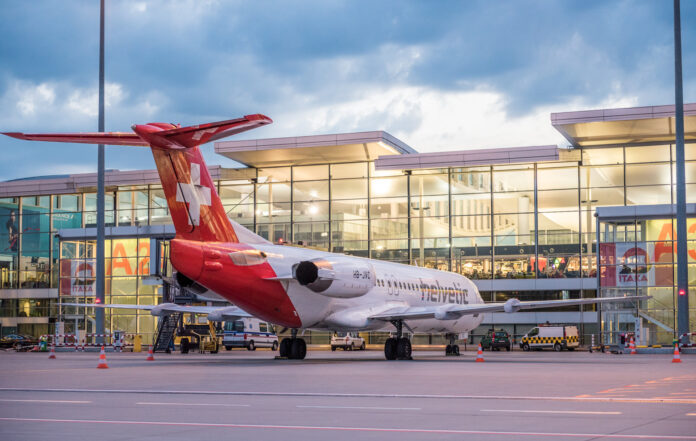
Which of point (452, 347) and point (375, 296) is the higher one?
point (375, 296)

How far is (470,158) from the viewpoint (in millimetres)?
58969

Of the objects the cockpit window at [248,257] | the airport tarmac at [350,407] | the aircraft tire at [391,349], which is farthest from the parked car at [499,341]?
the airport tarmac at [350,407]

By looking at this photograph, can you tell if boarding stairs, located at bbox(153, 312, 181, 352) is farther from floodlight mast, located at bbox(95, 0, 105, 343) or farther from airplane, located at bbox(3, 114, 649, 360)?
airplane, located at bbox(3, 114, 649, 360)

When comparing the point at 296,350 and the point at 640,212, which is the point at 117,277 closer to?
the point at 296,350

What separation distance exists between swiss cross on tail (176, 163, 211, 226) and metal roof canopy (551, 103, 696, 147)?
104ft

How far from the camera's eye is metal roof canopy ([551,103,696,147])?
51.9 meters

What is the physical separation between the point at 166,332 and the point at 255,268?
18.8 m

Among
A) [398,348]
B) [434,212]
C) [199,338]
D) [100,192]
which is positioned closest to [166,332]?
[199,338]

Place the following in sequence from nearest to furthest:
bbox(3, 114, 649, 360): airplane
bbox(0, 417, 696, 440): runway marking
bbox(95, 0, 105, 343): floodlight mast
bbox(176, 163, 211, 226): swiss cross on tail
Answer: bbox(0, 417, 696, 440): runway marking
bbox(3, 114, 649, 360): airplane
bbox(176, 163, 211, 226): swiss cross on tail
bbox(95, 0, 105, 343): floodlight mast

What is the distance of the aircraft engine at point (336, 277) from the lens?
28.0 m

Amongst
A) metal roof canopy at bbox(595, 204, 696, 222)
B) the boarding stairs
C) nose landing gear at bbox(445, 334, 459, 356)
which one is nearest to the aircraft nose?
nose landing gear at bbox(445, 334, 459, 356)

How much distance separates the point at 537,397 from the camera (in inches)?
551

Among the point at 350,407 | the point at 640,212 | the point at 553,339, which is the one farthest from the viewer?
the point at 553,339

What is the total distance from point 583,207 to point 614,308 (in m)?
12.9
